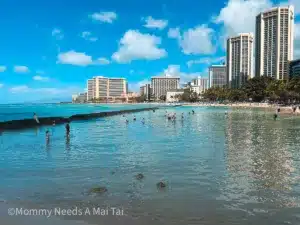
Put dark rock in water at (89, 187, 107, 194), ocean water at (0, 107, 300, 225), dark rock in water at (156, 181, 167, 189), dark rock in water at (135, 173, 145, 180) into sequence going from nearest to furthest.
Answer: ocean water at (0, 107, 300, 225)
dark rock in water at (89, 187, 107, 194)
dark rock in water at (156, 181, 167, 189)
dark rock in water at (135, 173, 145, 180)

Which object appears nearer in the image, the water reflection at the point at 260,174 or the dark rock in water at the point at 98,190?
the water reflection at the point at 260,174

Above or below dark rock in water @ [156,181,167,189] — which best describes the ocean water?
below

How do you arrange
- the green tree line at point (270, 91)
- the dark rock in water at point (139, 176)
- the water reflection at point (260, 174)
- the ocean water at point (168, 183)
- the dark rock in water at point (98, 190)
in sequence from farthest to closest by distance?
1. the green tree line at point (270, 91)
2. the dark rock in water at point (139, 176)
3. the dark rock in water at point (98, 190)
4. the water reflection at point (260, 174)
5. the ocean water at point (168, 183)

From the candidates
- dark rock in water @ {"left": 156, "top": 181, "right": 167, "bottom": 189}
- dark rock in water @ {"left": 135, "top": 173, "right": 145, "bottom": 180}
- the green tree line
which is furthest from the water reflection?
the green tree line

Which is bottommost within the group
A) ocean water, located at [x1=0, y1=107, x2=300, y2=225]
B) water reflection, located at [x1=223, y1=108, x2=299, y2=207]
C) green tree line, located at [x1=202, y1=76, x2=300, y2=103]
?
ocean water, located at [x1=0, y1=107, x2=300, y2=225]

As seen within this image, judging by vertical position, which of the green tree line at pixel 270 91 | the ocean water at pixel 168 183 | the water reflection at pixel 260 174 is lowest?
the ocean water at pixel 168 183


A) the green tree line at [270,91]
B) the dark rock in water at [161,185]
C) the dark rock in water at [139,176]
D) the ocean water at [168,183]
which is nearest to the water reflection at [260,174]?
the ocean water at [168,183]

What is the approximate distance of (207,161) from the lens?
20.8 m

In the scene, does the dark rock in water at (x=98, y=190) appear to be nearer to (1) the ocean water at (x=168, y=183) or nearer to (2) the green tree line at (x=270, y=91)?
(1) the ocean water at (x=168, y=183)

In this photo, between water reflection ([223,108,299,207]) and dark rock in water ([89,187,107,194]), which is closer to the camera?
water reflection ([223,108,299,207])

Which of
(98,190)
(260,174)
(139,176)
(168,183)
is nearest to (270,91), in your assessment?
(260,174)

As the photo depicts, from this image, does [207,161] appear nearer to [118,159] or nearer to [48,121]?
[118,159]

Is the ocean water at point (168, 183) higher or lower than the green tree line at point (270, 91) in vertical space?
lower

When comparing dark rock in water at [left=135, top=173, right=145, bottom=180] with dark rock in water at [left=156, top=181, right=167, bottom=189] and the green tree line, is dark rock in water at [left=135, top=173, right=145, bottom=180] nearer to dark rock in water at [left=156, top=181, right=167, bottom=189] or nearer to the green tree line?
dark rock in water at [left=156, top=181, right=167, bottom=189]
